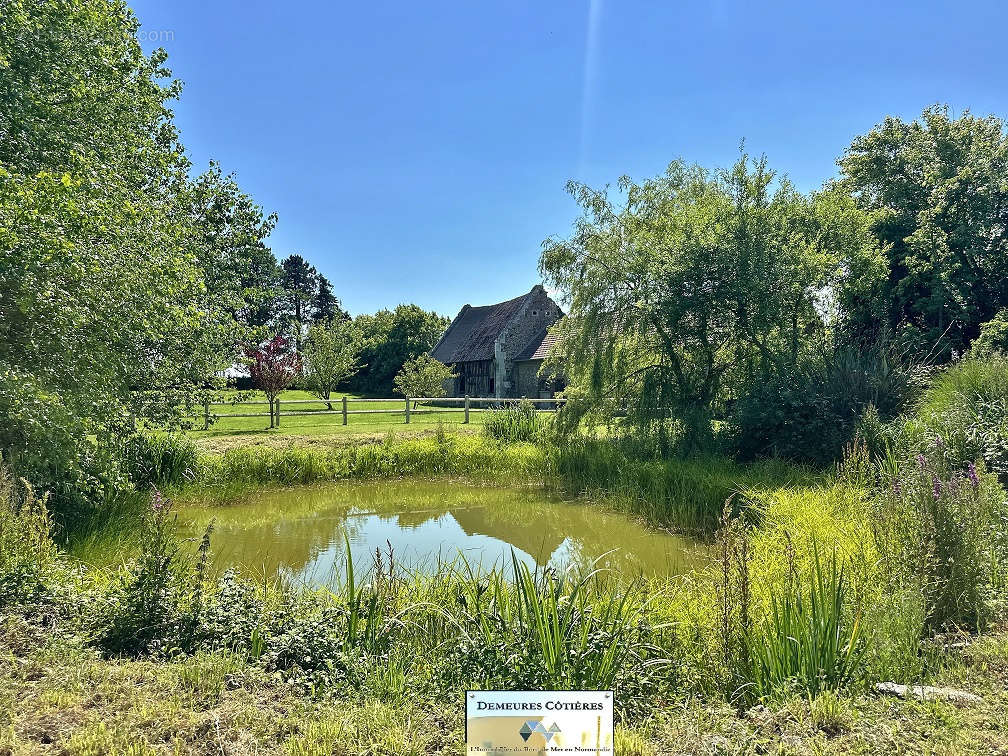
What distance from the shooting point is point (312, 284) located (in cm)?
6988

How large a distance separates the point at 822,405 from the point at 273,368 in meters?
16.4

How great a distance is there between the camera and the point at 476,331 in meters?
36.4

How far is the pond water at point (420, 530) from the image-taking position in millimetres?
7500

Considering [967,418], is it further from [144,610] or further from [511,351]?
[511,351]

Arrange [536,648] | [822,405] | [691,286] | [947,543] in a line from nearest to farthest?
[536,648], [947,543], [822,405], [691,286]

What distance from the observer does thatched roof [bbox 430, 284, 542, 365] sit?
105 feet

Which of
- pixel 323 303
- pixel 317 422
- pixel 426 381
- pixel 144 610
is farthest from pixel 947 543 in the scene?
pixel 323 303

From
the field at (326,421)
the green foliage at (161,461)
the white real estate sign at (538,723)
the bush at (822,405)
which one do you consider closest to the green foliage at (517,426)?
the field at (326,421)

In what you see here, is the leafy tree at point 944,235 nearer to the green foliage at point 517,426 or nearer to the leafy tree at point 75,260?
the green foliage at point 517,426

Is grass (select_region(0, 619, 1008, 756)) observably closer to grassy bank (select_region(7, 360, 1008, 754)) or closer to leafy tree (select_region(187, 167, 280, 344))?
grassy bank (select_region(7, 360, 1008, 754))

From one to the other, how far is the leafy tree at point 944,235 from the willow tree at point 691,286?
17.3ft

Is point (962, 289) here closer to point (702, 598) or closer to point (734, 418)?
point (734, 418)

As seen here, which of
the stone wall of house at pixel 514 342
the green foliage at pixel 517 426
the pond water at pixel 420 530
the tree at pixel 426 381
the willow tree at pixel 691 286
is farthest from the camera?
the stone wall of house at pixel 514 342

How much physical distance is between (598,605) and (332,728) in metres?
1.88
